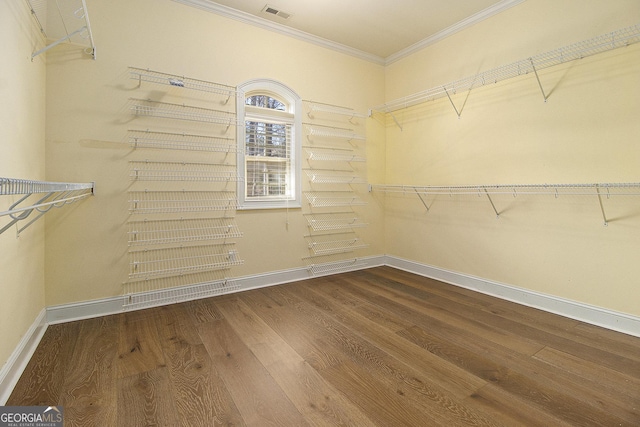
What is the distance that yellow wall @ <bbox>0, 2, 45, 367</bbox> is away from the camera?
1564 mm

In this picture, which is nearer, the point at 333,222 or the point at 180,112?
the point at 180,112

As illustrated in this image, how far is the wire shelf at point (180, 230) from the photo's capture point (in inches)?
102

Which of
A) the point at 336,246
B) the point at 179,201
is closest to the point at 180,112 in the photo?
the point at 179,201

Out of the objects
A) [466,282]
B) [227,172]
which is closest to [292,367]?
[227,172]

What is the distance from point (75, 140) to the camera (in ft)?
7.72

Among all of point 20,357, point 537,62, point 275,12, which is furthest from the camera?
point 275,12

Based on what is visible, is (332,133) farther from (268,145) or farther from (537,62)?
(537,62)

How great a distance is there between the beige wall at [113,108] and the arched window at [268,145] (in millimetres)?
190

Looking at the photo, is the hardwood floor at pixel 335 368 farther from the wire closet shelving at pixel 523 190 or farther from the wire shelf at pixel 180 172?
the wire shelf at pixel 180 172

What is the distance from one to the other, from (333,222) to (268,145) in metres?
1.22

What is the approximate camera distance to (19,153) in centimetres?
178

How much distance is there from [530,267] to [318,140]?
8.29 feet

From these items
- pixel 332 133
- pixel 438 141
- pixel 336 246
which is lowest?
pixel 336 246

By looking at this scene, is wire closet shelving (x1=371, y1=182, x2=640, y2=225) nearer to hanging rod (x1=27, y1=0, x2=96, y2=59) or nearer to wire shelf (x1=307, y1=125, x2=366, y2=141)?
wire shelf (x1=307, y1=125, x2=366, y2=141)
